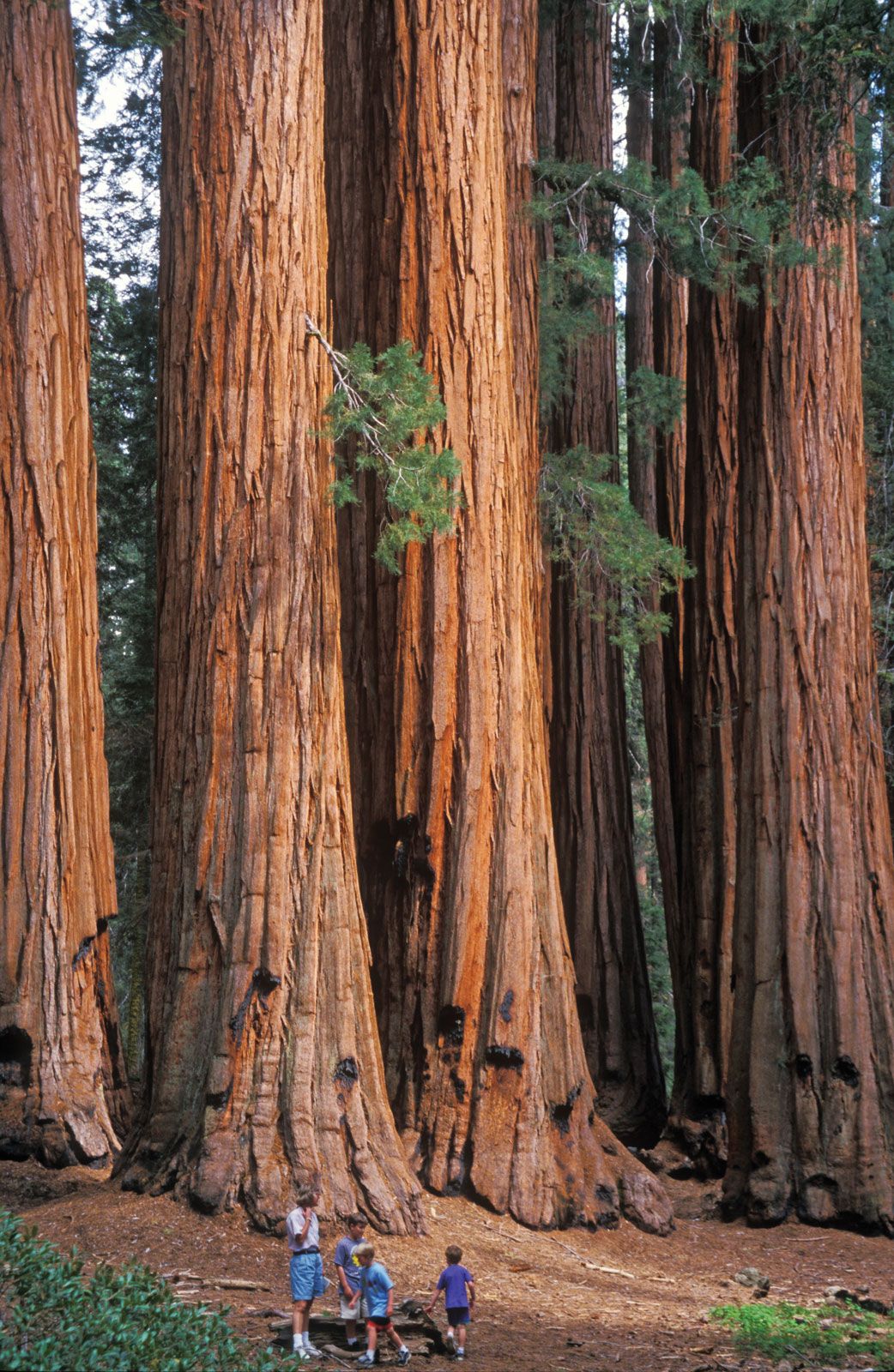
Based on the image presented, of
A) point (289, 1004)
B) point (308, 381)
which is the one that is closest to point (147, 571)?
point (308, 381)

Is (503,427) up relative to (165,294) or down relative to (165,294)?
down

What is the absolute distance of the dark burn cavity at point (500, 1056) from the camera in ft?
28.5

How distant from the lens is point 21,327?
34.5ft

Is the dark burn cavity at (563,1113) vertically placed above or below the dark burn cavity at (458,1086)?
below

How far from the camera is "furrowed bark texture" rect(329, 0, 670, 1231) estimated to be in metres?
8.71

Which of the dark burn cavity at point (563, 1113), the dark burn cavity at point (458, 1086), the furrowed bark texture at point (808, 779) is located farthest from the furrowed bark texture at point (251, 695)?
the furrowed bark texture at point (808, 779)

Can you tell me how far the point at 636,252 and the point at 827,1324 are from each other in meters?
8.65

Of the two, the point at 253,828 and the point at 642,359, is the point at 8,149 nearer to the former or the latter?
the point at 253,828

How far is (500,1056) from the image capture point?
8.68m

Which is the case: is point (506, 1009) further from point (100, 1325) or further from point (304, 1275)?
point (100, 1325)

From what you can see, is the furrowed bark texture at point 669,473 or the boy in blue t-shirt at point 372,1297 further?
the furrowed bark texture at point 669,473

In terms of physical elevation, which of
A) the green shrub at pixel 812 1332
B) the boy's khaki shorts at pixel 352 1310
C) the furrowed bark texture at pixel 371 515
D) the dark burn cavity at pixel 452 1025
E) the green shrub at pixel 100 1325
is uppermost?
the furrowed bark texture at pixel 371 515

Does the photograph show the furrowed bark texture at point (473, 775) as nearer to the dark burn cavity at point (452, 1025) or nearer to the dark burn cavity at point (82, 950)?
the dark burn cavity at point (452, 1025)

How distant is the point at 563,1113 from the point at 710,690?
4.93 m
